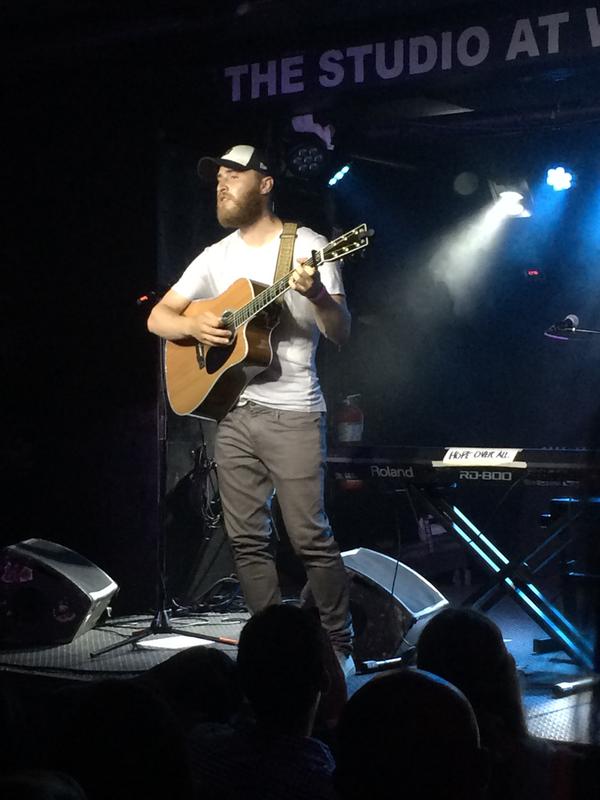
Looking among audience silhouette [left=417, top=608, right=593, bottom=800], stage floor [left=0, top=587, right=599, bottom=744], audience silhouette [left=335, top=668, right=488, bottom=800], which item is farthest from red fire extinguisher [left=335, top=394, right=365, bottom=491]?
audience silhouette [left=335, top=668, right=488, bottom=800]

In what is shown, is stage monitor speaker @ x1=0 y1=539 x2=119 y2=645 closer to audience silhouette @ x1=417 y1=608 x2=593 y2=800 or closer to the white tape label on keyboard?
the white tape label on keyboard

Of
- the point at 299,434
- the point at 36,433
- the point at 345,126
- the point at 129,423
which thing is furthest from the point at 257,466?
the point at 345,126

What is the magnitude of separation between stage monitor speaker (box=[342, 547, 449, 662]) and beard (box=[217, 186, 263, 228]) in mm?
1763

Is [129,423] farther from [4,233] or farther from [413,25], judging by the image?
[413,25]

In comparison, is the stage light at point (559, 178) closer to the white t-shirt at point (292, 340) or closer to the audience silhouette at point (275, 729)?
the white t-shirt at point (292, 340)

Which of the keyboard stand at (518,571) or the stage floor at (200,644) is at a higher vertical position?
the keyboard stand at (518,571)

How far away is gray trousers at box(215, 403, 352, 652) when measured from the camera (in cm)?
396

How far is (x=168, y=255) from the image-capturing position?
6098mm

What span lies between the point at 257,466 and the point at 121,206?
8.86 feet

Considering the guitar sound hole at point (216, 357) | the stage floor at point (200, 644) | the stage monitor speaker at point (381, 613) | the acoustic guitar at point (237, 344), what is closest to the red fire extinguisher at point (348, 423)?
the stage floor at point (200, 644)

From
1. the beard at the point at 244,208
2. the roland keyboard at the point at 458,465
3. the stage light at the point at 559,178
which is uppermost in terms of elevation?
the stage light at the point at 559,178

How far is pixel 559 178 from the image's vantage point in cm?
783

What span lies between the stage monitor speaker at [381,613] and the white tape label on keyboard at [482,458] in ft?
2.14

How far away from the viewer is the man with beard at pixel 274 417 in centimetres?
396
